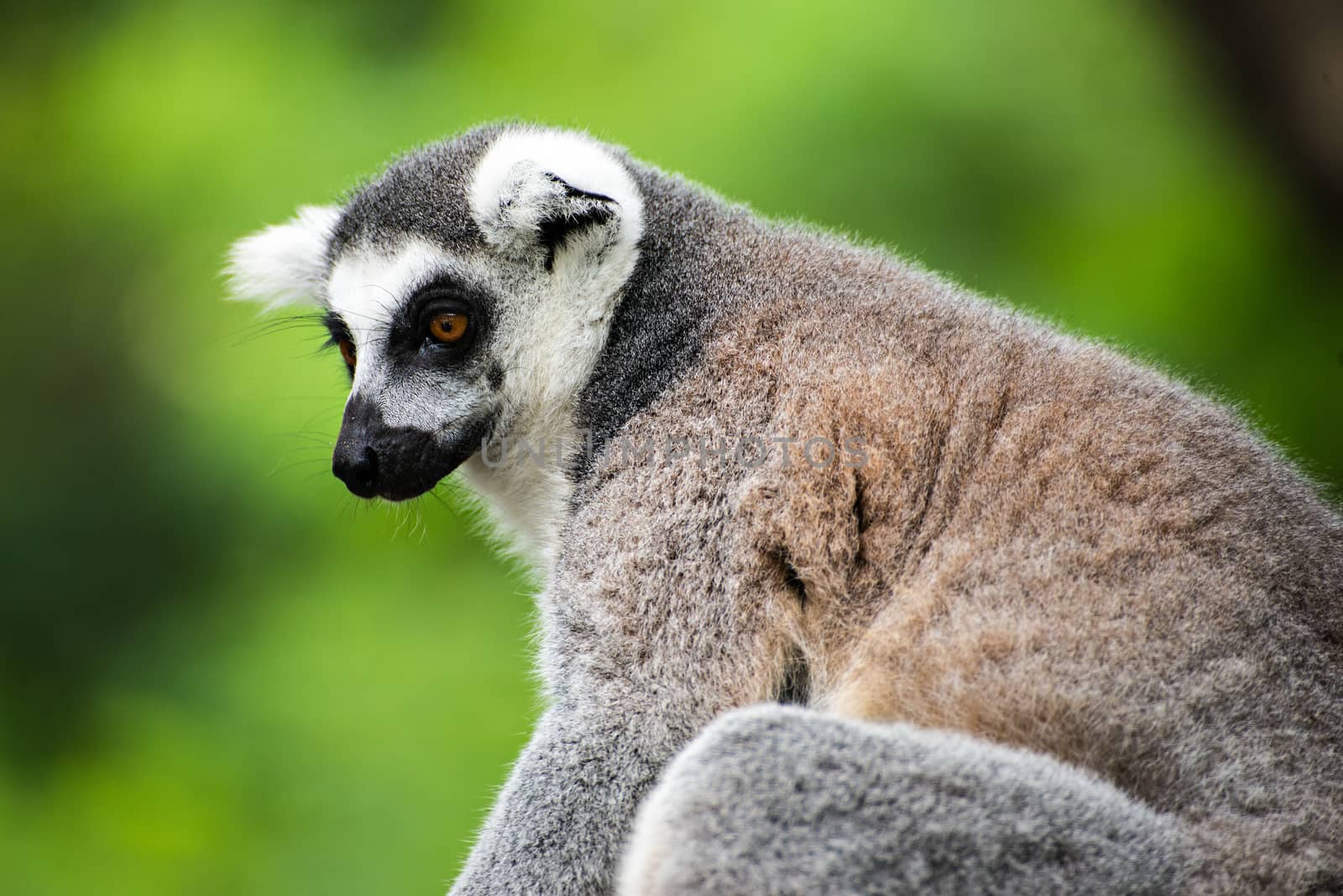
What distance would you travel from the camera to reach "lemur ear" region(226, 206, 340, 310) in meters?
4.09

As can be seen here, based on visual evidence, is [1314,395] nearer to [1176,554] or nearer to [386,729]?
[1176,554]

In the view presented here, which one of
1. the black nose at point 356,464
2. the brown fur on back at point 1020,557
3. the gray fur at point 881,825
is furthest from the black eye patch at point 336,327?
the gray fur at point 881,825

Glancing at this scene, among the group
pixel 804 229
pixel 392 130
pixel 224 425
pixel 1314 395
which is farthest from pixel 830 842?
pixel 392 130

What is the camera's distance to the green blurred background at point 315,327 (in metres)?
5.61

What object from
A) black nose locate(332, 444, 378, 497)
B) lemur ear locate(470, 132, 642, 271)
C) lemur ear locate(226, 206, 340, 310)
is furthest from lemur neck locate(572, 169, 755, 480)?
lemur ear locate(226, 206, 340, 310)

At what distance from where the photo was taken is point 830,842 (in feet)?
7.45

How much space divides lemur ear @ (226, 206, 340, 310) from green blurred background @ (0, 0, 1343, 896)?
118cm

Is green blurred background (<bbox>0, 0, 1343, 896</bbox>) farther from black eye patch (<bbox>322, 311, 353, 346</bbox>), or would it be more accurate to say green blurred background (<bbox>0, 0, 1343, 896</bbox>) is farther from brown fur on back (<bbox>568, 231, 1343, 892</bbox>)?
brown fur on back (<bbox>568, 231, 1343, 892</bbox>)

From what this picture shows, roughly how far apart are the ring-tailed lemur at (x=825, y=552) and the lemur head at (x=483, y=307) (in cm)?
1

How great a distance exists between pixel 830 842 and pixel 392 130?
210 inches

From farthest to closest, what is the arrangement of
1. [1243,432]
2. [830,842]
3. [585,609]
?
[1243,432] → [585,609] → [830,842]

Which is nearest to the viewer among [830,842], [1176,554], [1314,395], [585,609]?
[830,842]

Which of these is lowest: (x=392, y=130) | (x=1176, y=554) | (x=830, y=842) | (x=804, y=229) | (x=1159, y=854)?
(x=830, y=842)

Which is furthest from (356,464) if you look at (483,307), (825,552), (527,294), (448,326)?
(825,552)
